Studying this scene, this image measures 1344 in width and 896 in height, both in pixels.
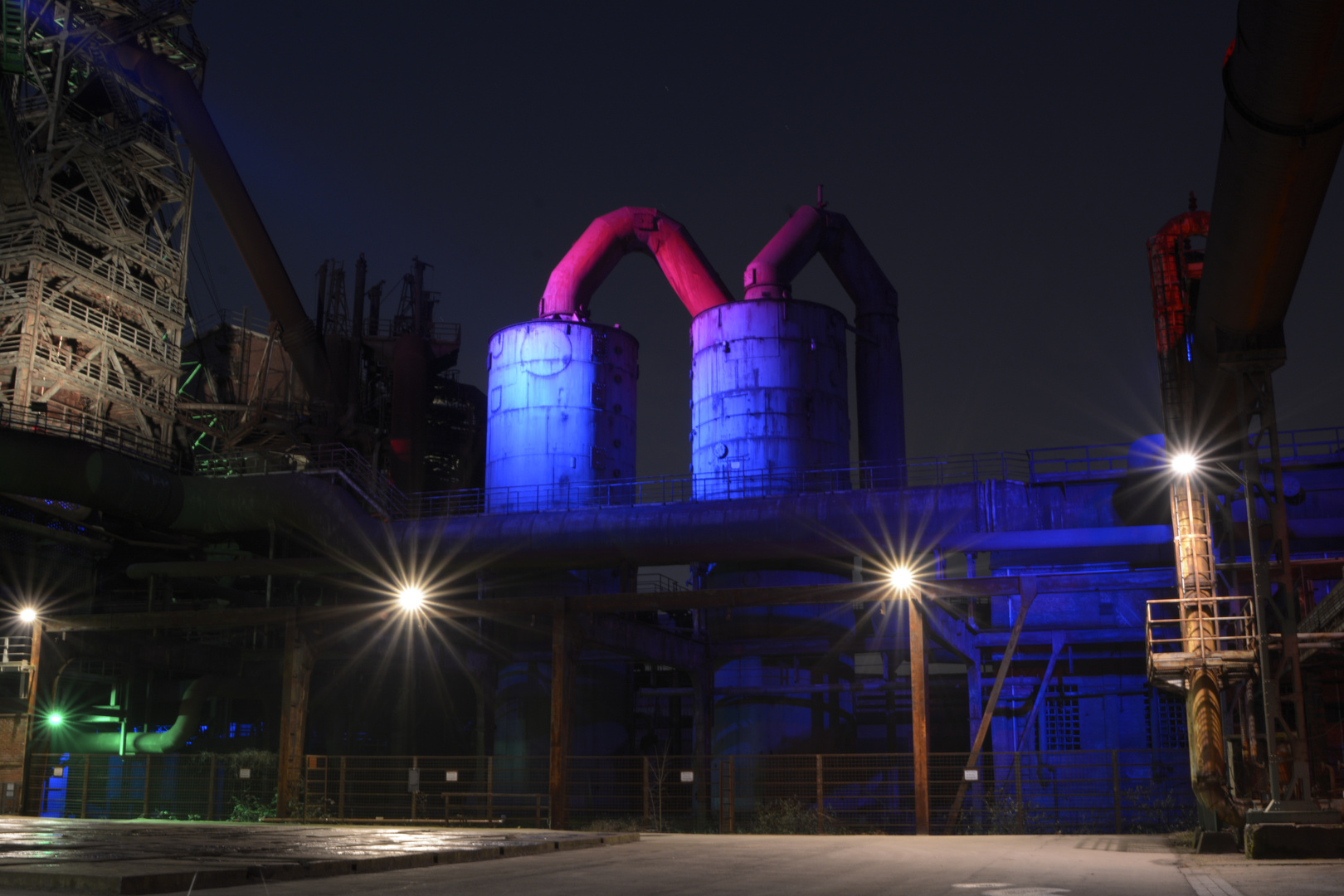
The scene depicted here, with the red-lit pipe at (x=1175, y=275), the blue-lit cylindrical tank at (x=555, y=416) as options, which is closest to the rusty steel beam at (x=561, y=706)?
the red-lit pipe at (x=1175, y=275)

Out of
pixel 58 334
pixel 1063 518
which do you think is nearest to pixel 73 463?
pixel 58 334

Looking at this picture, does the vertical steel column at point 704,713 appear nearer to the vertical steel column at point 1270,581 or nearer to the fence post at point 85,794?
the fence post at point 85,794

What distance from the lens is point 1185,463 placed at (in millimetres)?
19656

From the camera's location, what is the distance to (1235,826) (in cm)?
1666

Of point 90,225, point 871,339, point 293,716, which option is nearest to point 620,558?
point 293,716

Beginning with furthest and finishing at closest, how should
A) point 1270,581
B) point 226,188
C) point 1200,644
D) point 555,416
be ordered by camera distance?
1. point 226,188
2. point 555,416
3. point 1200,644
4. point 1270,581

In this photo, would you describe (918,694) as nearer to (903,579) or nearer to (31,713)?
(903,579)

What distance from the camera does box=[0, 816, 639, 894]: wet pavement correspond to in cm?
916

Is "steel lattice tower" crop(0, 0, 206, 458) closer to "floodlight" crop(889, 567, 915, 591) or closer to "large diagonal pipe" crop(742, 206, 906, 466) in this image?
"large diagonal pipe" crop(742, 206, 906, 466)

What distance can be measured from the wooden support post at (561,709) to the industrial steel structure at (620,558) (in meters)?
0.09

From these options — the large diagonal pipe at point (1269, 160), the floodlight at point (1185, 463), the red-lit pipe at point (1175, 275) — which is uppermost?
the red-lit pipe at point (1175, 275)

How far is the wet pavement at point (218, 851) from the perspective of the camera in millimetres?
9156

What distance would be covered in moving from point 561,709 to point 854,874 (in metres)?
11.4

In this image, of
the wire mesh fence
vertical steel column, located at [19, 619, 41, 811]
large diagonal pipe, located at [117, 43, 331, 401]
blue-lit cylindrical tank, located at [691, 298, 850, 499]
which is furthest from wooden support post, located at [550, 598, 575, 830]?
large diagonal pipe, located at [117, 43, 331, 401]
